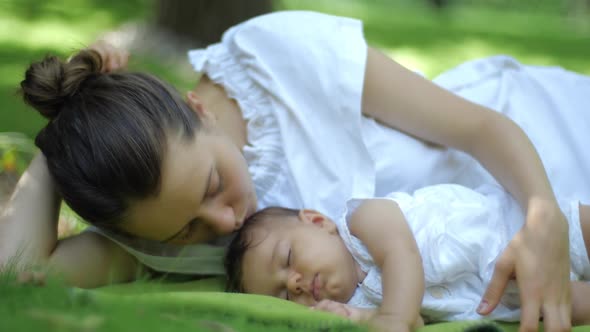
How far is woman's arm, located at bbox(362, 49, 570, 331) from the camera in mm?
1959

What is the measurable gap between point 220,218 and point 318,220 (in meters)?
0.33

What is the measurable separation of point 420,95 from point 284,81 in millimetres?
472

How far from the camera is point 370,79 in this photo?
8.21 feet

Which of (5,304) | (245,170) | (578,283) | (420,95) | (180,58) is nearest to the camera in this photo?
(5,304)

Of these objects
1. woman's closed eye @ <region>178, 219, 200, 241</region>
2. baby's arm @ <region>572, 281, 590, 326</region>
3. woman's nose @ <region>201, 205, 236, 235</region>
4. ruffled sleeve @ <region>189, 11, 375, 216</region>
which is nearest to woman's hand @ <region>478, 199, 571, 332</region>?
baby's arm @ <region>572, 281, 590, 326</region>

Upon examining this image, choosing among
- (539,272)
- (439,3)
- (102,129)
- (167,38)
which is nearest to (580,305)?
(539,272)

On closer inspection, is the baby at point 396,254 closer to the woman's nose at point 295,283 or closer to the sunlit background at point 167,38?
the woman's nose at point 295,283

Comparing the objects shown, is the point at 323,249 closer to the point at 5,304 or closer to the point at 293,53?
the point at 293,53

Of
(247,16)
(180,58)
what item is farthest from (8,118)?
(247,16)

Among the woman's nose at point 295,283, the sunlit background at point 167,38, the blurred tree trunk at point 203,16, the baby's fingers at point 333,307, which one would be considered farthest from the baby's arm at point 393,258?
the blurred tree trunk at point 203,16

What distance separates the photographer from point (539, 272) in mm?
1959

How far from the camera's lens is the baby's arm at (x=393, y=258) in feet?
6.16

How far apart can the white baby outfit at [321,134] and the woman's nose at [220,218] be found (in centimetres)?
26

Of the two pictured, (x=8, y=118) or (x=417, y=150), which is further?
(x=8, y=118)
